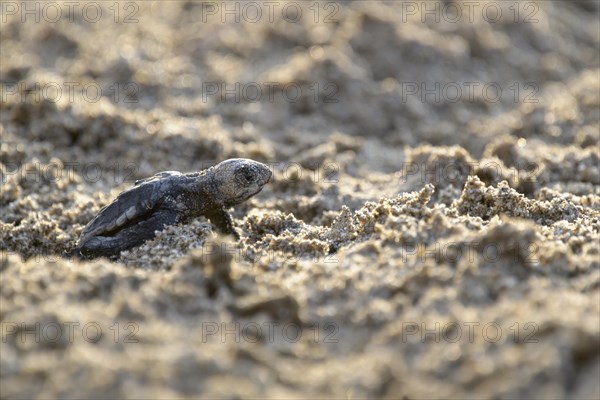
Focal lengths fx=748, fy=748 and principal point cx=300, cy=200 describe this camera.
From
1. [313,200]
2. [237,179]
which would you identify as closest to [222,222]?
[237,179]

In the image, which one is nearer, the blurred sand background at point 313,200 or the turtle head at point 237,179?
the blurred sand background at point 313,200

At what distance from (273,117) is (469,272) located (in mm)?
3797

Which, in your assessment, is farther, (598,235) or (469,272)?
(598,235)

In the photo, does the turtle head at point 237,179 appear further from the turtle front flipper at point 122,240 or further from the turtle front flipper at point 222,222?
the turtle front flipper at point 122,240

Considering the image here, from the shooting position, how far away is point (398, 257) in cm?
292

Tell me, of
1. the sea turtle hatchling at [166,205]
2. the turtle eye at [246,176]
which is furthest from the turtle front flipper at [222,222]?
the turtle eye at [246,176]

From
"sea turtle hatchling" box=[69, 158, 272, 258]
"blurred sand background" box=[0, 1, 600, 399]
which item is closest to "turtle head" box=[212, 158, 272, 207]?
"sea turtle hatchling" box=[69, 158, 272, 258]

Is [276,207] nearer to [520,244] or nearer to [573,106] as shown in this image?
[520,244]

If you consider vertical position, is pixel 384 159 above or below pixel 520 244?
below

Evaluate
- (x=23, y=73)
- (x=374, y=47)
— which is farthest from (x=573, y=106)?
(x=23, y=73)

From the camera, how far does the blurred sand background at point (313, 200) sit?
87.6 inches

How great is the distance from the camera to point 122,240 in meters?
3.56

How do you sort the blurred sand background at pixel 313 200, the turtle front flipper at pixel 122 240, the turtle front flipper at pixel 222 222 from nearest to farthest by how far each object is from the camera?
1. the blurred sand background at pixel 313 200
2. the turtle front flipper at pixel 122 240
3. the turtle front flipper at pixel 222 222

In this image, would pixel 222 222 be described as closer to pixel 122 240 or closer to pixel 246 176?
pixel 246 176
